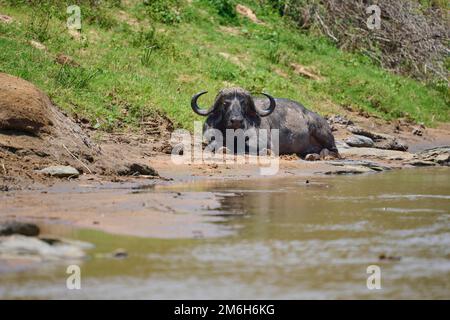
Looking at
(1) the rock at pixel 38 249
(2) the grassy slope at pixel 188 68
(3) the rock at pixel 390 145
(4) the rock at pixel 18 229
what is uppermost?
(2) the grassy slope at pixel 188 68

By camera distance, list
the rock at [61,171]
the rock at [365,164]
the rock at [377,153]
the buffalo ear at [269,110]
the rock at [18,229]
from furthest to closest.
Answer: the rock at [377,153], the buffalo ear at [269,110], the rock at [365,164], the rock at [61,171], the rock at [18,229]

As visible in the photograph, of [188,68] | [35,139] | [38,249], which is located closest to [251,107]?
[188,68]

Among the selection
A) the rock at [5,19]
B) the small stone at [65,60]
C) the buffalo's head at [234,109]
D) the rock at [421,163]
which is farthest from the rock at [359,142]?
the rock at [5,19]

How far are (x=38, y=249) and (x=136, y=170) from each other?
497 centimetres

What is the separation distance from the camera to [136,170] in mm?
11547

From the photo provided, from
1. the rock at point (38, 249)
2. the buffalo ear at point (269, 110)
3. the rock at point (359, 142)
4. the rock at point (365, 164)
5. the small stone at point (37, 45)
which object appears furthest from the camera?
the rock at point (359, 142)

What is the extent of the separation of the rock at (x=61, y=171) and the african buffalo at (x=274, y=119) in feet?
16.4

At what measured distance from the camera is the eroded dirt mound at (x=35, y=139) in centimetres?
1058

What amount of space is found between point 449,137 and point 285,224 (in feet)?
43.6

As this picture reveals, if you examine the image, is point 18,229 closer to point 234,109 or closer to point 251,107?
point 234,109

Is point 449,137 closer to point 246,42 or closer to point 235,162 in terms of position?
point 246,42

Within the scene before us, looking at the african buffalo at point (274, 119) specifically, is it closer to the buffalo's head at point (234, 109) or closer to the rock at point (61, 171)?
the buffalo's head at point (234, 109)

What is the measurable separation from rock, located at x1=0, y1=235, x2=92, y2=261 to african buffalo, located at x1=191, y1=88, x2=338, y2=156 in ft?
28.5
